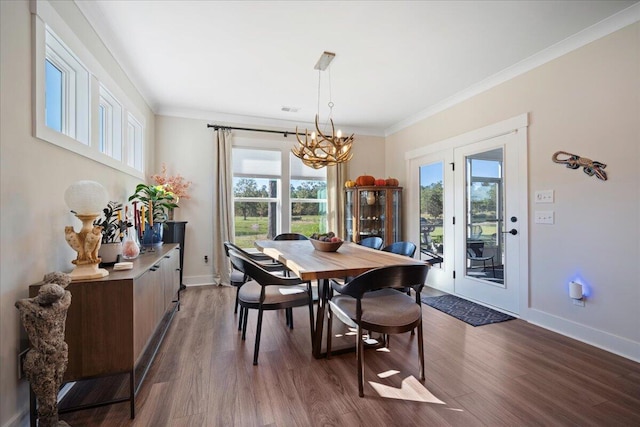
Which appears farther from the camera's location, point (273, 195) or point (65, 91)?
point (273, 195)

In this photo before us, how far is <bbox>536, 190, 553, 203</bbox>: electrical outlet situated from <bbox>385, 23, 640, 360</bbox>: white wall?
0.16 ft

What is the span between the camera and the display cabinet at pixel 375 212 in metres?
4.86

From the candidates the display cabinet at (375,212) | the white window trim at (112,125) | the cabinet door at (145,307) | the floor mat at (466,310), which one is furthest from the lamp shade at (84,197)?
the display cabinet at (375,212)

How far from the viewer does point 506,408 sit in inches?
66.7

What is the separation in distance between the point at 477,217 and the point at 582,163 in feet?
4.29

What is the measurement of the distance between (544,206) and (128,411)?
3870 mm

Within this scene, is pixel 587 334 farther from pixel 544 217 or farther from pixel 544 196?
pixel 544 196

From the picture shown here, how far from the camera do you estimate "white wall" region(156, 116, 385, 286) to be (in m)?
4.48

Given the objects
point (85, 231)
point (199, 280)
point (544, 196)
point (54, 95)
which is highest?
point (54, 95)

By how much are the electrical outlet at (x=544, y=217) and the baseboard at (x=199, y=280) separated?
4.35 m

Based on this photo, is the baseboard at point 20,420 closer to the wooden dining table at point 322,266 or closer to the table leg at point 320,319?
the wooden dining table at point 322,266

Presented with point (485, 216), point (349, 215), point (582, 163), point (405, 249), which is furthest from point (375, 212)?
point (582, 163)

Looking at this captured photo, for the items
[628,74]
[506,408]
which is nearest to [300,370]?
[506,408]

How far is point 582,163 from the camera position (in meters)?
2.58
